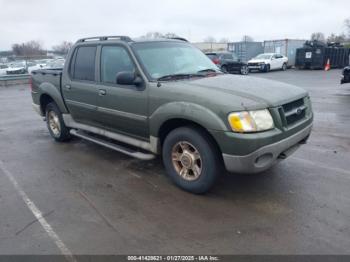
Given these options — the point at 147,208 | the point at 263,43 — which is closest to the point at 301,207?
the point at 147,208

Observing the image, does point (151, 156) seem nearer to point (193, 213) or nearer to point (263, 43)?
point (193, 213)

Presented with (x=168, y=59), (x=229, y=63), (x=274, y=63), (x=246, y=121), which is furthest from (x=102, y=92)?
(x=274, y=63)

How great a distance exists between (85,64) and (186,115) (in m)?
2.47

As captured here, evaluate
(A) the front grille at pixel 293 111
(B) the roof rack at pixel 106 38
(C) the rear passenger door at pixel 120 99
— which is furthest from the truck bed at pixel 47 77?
(A) the front grille at pixel 293 111

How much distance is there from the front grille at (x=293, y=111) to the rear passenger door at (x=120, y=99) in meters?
1.74

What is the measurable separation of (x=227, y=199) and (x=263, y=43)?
1352 inches

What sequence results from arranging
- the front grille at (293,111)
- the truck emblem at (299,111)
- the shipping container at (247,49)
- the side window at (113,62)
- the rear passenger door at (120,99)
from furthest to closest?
the shipping container at (247,49), the side window at (113,62), the rear passenger door at (120,99), the truck emblem at (299,111), the front grille at (293,111)

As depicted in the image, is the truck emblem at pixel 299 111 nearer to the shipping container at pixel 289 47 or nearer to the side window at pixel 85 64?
the side window at pixel 85 64

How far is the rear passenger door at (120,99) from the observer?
438cm

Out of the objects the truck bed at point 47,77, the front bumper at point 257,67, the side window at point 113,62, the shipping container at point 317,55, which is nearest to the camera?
the side window at point 113,62

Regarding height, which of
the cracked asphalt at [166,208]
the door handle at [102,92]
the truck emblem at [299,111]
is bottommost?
the cracked asphalt at [166,208]

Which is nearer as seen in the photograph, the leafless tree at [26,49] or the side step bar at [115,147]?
the side step bar at [115,147]

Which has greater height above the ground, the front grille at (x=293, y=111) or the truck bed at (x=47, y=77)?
the truck bed at (x=47, y=77)

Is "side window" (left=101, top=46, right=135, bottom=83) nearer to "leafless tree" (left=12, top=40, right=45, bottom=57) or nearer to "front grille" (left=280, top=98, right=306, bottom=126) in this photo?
"front grille" (left=280, top=98, right=306, bottom=126)
